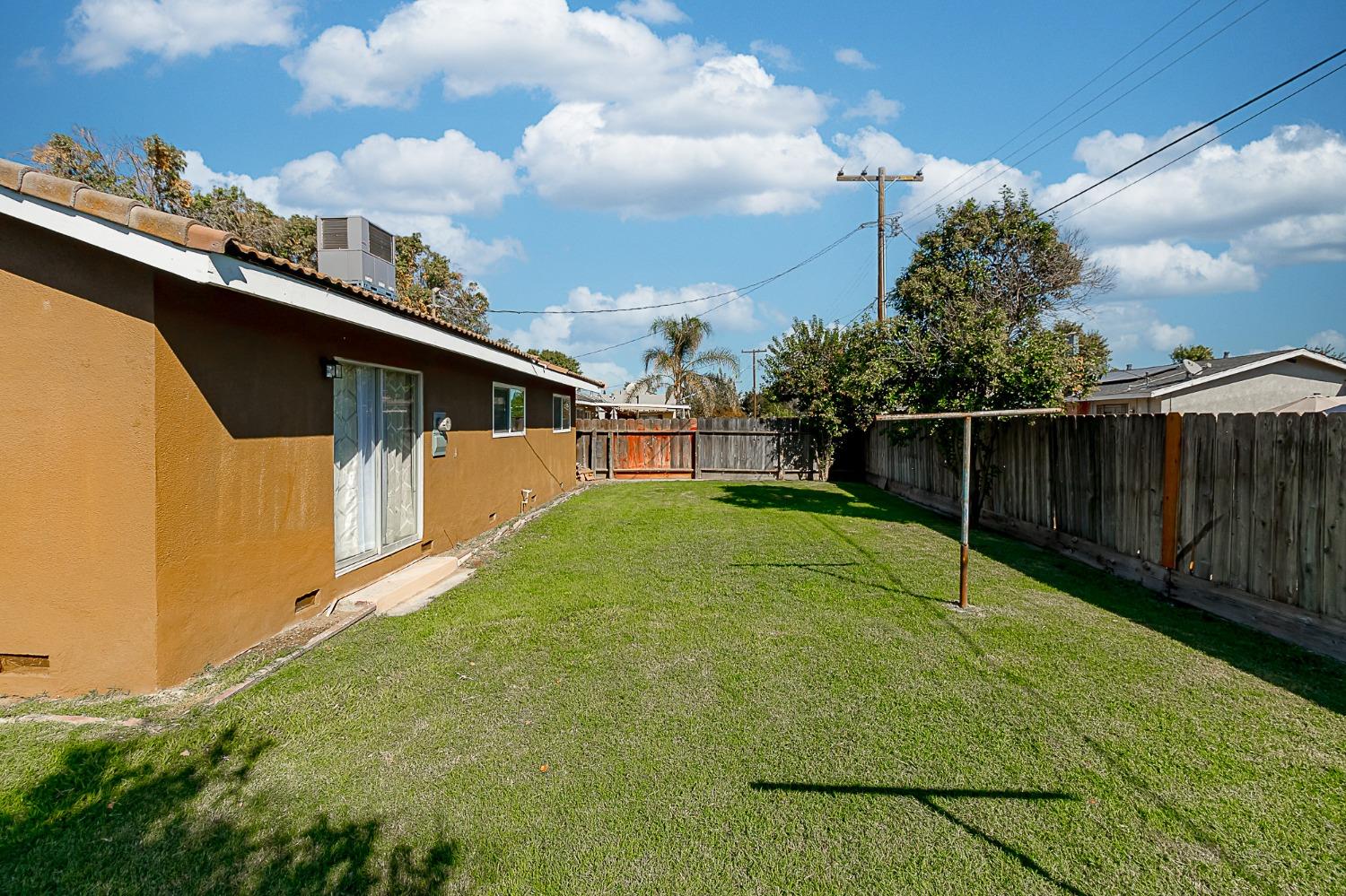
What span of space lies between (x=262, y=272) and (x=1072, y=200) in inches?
504

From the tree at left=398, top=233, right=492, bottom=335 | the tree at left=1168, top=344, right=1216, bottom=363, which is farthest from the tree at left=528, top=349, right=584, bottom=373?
the tree at left=1168, top=344, right=1216, bottom=363

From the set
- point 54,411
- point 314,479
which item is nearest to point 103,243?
point 54,411

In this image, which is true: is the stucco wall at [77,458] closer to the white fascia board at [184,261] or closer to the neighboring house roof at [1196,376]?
the white fascia board at [184,261]

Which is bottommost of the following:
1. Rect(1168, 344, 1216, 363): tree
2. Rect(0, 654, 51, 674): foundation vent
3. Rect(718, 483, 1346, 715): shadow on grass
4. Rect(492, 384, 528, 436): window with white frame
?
Rect(718, 483, 1346, 715): shadow on grass

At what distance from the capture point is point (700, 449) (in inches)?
764

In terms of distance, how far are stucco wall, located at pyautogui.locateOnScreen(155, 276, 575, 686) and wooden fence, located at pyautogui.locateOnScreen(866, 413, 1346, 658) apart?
773 cm

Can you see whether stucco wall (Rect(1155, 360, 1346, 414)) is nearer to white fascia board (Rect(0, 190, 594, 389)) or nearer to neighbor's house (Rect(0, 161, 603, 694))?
white fascia board (Rect(0, 190, 594, 389))

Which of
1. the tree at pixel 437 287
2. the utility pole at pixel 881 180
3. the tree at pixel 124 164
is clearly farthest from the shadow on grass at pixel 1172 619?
the tree at pixel 437 287

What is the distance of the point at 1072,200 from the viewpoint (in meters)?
11.8

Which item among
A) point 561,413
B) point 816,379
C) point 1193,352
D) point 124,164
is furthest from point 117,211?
point 1193,352

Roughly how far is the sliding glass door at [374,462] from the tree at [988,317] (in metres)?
7.54

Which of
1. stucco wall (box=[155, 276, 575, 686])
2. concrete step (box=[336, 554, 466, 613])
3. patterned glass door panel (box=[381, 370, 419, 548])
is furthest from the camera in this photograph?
patterned glass door panel (box=[381, 370, 419, 548])

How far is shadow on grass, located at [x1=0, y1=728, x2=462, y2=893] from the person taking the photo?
8.20ft

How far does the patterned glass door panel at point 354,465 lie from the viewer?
6184 mm
